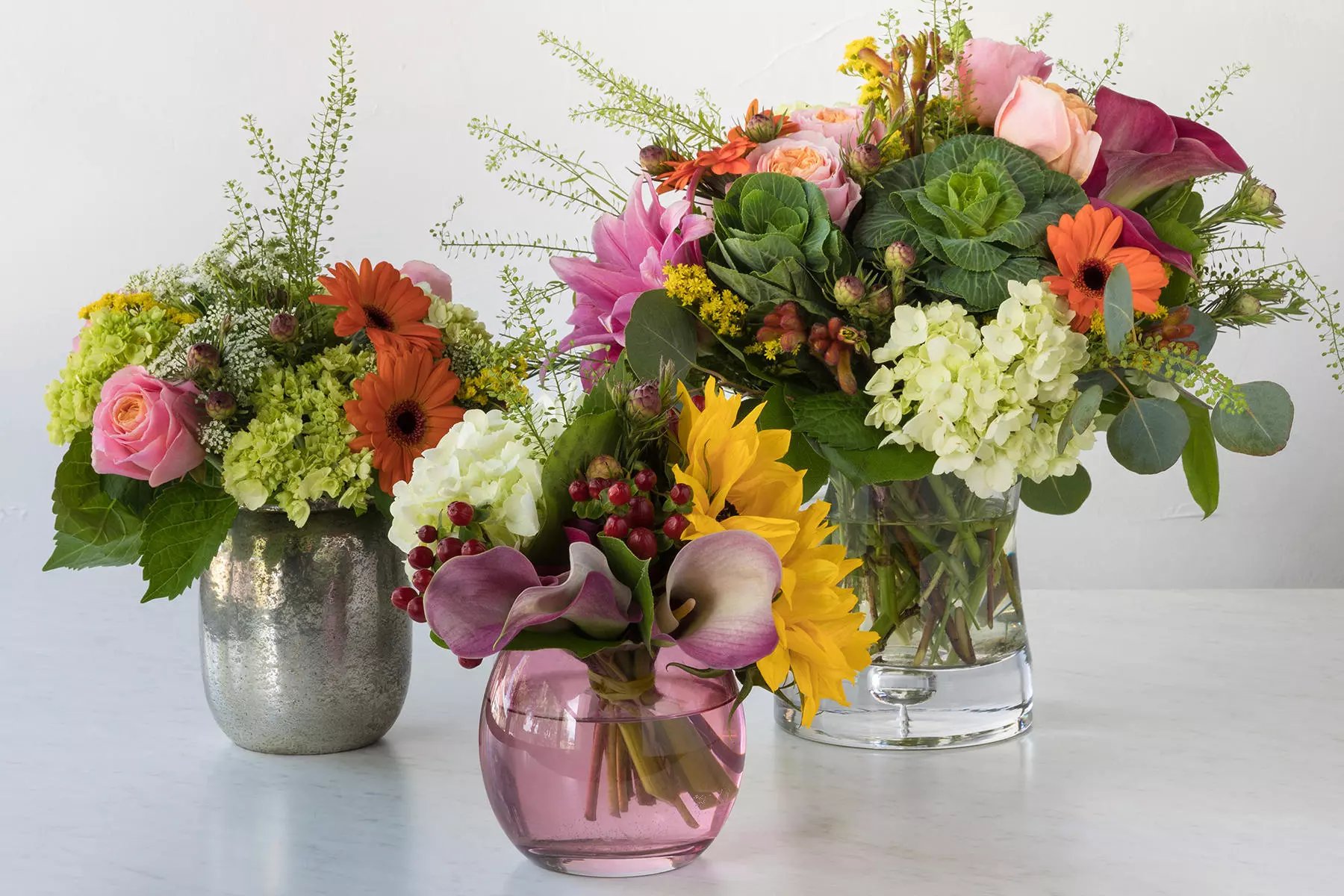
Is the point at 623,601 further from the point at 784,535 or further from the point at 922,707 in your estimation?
the point at 922,707

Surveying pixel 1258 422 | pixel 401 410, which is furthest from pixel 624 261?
pixel 1258 422

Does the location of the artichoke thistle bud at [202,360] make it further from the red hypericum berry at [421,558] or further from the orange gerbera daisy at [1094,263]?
the orange gerbera daisy at [1094,263]

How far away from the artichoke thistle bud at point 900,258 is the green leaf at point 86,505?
0.48 m

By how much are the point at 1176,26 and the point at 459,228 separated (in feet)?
2.99

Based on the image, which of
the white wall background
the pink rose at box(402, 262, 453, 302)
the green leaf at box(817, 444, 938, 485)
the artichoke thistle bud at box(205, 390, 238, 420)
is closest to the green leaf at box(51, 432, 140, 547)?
the artichoke thistle bud at box(205, 390, 238, 420)

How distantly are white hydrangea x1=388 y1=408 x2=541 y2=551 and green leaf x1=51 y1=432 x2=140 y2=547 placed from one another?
0.90 ft

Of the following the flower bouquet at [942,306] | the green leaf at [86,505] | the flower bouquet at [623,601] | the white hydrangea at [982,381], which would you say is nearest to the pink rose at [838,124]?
the flower bouquet at [942,306]

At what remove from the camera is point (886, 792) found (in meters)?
0.78

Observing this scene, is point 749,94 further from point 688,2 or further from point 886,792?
point 886,792

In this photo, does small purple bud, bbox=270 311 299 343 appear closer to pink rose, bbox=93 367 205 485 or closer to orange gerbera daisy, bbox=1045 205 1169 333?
pink rose, bbox=93 367 205 485

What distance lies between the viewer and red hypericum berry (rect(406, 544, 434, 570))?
0.57 metres

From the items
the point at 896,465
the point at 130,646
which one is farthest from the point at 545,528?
the point at 130,646

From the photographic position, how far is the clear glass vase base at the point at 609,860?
64 centimetres

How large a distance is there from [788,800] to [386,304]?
379 mm
